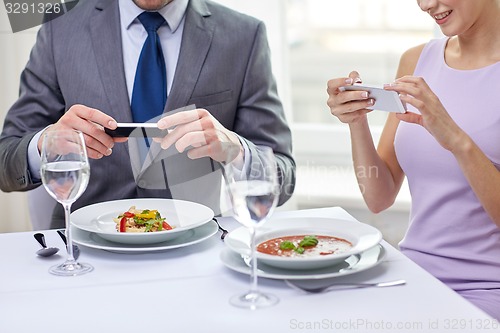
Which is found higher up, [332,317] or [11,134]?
[11,134]

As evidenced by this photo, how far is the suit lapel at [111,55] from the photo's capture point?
1.97 metres

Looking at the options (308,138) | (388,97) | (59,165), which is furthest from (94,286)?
(308,138)

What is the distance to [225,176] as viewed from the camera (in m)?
1.12

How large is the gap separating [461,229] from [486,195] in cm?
14

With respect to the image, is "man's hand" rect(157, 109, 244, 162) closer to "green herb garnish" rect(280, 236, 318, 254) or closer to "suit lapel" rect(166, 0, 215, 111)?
"green herb garnish" rect(280, 236, 318, 254)

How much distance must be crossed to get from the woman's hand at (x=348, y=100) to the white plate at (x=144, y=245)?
426 millimetres

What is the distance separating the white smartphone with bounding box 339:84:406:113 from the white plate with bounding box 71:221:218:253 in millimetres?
443

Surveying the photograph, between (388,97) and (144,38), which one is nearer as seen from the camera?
(388,97)

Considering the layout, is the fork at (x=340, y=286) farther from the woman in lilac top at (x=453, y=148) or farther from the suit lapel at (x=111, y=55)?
the suit lapel at (x=111, y=55)

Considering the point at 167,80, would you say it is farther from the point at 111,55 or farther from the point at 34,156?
the point at 34,156

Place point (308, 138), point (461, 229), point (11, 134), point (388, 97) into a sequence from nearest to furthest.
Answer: point (388, 97) < point (461, 229) < point (11, 134) < point (308, 138)

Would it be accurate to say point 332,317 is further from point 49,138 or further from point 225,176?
point 49,138

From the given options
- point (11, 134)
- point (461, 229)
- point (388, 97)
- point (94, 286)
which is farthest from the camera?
point (11, 134)

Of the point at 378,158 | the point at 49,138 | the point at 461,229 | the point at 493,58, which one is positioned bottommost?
the point at 461,229
